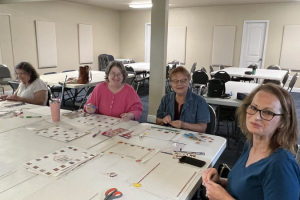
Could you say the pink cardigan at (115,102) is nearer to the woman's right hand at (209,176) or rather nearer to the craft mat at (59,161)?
the craft mat at (59,161)

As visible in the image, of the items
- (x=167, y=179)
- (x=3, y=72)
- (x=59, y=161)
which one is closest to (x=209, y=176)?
(x=167, y=179)

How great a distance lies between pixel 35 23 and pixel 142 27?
14.0 ft

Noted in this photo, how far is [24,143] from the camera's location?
176 centimetres

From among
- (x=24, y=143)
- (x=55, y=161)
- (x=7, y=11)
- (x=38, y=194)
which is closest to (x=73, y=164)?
(x=55, y=161)

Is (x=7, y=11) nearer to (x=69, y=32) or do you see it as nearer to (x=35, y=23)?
(x=35, y=23)

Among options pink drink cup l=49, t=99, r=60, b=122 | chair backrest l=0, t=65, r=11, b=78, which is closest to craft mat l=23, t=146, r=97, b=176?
pink drink cup l=49, t=99, r=60, b=122

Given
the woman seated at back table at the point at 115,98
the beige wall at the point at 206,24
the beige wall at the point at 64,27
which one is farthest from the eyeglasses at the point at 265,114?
the beige wall at the point at 206,24

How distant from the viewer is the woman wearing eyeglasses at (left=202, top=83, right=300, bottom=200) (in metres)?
1.02

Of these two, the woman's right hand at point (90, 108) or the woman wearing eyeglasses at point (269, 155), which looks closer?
the woman wearing eyeglasses at point (269, 155)

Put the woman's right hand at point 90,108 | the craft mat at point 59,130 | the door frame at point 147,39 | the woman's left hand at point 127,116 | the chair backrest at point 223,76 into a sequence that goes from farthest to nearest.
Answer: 1. the door frame at point 147,39
2. the chair backrest at point 223,76
3. the woman's right hand at point 90,108
4. the woman's left hand at point 127,116
5. the craft mat at point 59,130

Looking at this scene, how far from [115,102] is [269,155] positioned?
1787 millimetres

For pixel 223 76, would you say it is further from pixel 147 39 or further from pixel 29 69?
pixel 147 39

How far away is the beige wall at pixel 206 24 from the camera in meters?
8.05

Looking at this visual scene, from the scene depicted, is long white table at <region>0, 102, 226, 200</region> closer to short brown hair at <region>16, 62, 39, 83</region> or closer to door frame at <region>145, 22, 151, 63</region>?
short brown hair at <region>16, 62, 39, 83</region>
